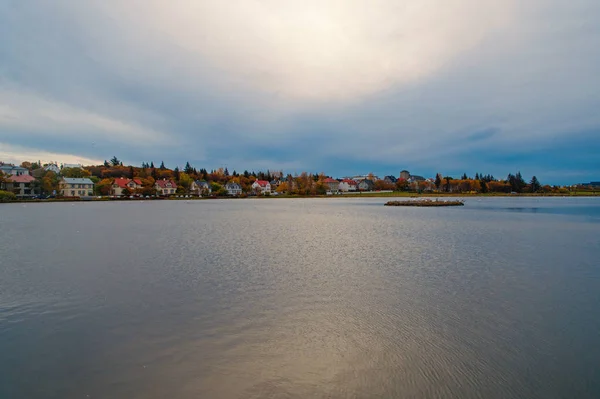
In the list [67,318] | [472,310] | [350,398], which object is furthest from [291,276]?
[350,398]

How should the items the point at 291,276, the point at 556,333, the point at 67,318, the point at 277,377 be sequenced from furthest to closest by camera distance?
the point at 291,276 < the point at 67,318 < the point at 556,333 < the point at 277,377

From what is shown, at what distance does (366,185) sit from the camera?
6289 inches

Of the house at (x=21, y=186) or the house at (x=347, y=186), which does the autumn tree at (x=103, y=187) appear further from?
the house at (x=347, y=186)

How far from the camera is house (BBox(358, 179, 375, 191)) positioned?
158625 millimetres

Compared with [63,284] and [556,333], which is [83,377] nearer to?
[63,284]

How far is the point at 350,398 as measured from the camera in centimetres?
470

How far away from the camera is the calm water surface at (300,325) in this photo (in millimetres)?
5102

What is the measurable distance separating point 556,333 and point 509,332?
889mm

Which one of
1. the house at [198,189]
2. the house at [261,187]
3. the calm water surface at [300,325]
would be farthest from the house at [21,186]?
the calm water surface at [300,325]

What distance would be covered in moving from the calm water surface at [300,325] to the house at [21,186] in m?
82.3

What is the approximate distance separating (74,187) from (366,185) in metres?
113

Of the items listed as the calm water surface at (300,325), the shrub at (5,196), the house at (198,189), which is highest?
the house at (198,189)

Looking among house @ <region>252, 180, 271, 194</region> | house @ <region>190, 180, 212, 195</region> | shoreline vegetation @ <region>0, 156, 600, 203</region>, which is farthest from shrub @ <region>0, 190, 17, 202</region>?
house @ <region>252, 180, 271, 194</region>

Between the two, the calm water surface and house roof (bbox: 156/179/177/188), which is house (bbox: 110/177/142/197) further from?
the calm water surface
